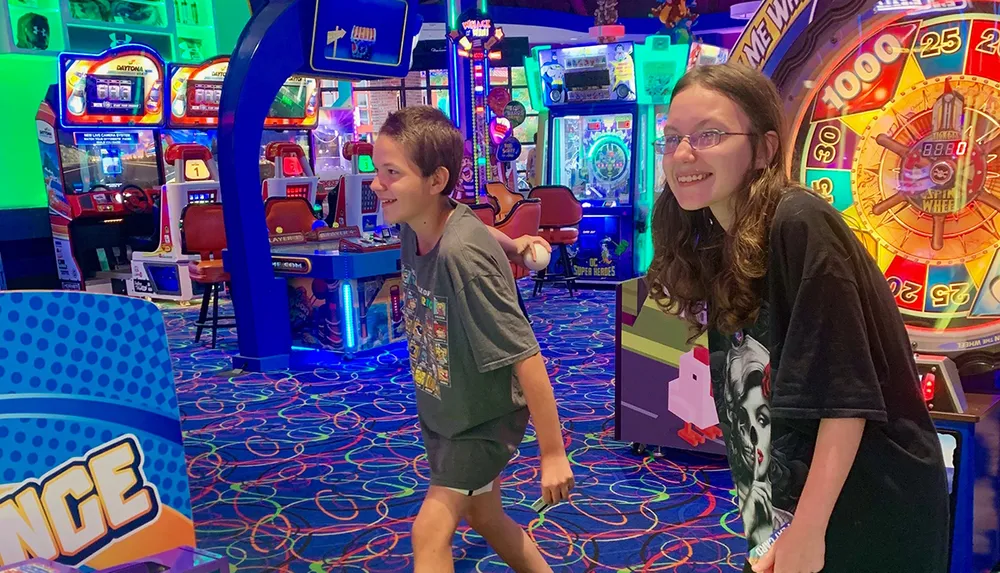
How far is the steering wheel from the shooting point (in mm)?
8953

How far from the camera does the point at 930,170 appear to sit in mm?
2113

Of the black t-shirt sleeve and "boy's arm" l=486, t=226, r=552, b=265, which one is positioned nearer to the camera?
the black t-shirt sleeve

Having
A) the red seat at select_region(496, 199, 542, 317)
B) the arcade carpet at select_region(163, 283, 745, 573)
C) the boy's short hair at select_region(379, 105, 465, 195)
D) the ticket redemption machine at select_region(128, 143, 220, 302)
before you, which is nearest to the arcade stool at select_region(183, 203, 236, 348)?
the arcade carpet at select_region(163, 283, 745, 573)

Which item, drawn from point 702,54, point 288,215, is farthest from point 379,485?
point 702,54

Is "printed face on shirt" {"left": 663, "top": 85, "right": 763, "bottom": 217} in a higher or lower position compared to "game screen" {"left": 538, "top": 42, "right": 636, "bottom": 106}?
lower

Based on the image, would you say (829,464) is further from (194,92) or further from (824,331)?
(194,92)

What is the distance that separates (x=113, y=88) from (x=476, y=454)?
26.2ft

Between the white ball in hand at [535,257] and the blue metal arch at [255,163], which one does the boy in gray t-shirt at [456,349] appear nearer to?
the white ball in hand at [535,257]

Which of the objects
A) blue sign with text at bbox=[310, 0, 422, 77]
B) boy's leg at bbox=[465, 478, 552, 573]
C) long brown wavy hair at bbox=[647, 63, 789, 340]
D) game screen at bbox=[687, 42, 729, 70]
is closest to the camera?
long brown wavy hair at bbox=[647, 63, 789, 340]

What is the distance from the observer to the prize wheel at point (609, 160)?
8234mm

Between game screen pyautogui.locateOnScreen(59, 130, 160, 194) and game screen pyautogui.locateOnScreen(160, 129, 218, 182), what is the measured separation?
0.37 feet

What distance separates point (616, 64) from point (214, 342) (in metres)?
4.37

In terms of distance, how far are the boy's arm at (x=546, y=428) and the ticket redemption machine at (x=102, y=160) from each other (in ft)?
25.5

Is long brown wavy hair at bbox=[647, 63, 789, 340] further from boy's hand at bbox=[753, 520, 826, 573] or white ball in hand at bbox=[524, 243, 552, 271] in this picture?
white ball in hand at bbox=[524, 243, 552, 271]
